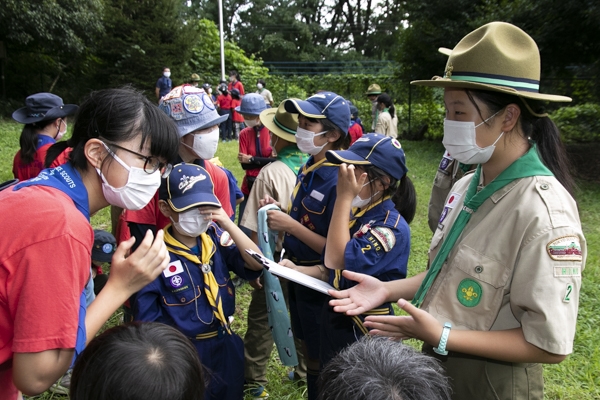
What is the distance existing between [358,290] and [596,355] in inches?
115

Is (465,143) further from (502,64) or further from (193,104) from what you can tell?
(193,104)

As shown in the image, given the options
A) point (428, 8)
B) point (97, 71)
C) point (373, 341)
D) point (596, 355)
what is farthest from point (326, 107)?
point (97, 71)

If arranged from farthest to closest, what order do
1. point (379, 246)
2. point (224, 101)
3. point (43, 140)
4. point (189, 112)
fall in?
point (224, 101) → point (43, 140) → point (189, 112) → point (379, 246)

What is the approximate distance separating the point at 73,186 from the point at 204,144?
5.02ft

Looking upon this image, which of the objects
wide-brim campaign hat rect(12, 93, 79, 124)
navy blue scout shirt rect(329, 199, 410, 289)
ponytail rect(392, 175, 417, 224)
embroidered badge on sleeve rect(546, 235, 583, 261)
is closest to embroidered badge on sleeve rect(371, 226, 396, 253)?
navy blue scout shirt rect(329, 199, 410, 289)

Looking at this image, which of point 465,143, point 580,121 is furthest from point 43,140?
point 580,121

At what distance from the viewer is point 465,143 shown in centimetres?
173

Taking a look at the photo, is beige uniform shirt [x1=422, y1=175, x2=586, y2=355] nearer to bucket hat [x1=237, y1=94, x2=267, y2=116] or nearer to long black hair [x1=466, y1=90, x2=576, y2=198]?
long black hair [x1=466, y1=90, x2=576, y2=198]

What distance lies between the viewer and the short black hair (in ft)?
4.37

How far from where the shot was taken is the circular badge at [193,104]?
313 centimetres

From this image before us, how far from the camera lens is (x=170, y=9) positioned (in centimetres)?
2078

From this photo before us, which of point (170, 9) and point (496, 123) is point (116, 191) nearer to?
point (496, 123)

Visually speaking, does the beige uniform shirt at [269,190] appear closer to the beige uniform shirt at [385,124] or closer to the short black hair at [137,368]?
the short black hair at [137,368]

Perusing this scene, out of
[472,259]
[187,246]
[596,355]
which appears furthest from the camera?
[596,355]
